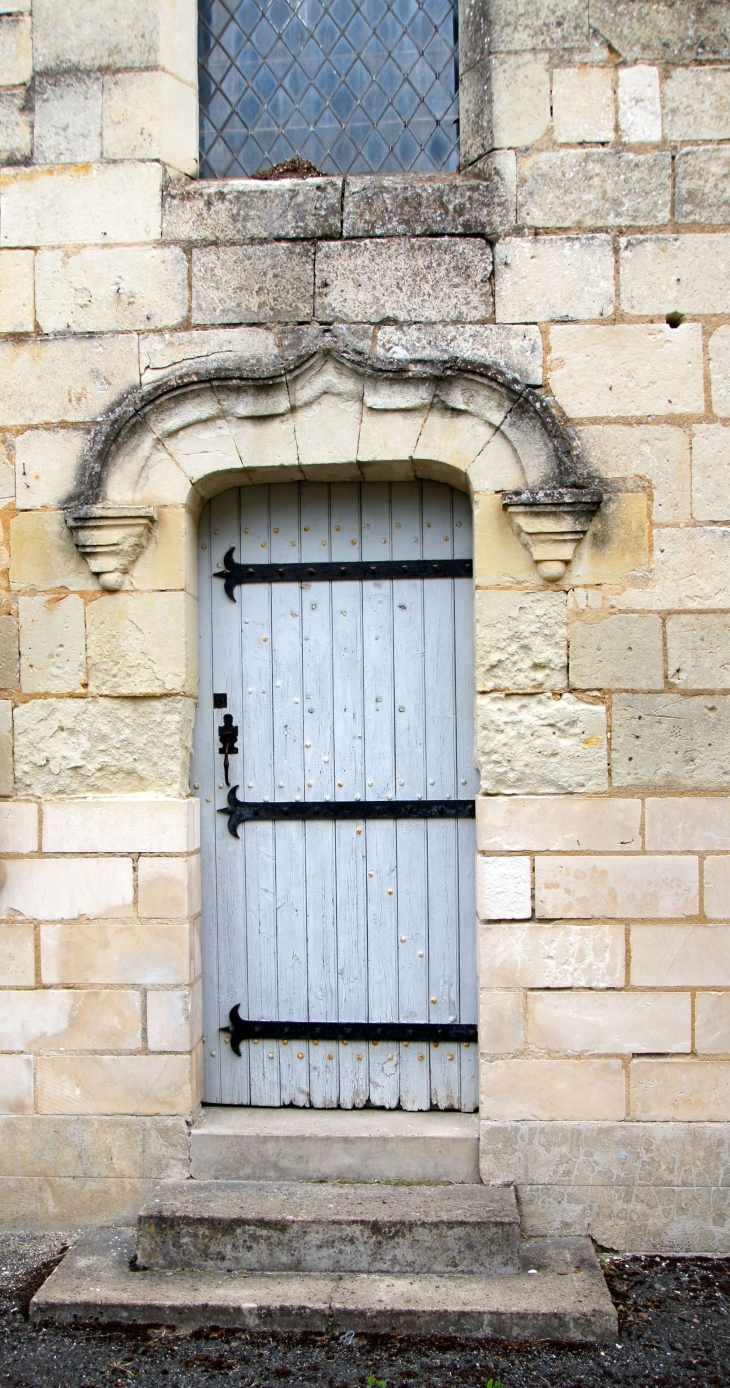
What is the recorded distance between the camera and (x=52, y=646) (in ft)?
11.1

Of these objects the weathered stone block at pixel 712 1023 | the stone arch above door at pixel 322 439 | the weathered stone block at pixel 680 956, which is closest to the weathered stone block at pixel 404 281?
the stone arch above door at pixel 322 439

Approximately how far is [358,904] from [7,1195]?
1.48 m

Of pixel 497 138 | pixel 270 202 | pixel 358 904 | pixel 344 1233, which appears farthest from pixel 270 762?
pixel 497 138

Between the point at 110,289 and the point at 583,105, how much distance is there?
1644mm

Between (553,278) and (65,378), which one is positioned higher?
(553,278)

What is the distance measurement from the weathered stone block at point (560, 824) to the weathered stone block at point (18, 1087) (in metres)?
1.68

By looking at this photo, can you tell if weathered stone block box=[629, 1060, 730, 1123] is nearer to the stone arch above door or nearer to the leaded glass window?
the stone arch above door

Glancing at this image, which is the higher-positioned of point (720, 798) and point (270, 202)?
point (270, 202)

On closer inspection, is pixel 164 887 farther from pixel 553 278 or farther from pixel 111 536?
pixel 553 278

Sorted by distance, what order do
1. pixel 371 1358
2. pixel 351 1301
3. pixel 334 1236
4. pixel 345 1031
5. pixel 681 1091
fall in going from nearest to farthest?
pixel 371 1358 → pixel 351 1301 → pixel 334 1236 → pixel 681 1091 → pixel 345 1031

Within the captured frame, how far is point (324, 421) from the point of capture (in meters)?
3.32

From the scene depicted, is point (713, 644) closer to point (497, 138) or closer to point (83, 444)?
point (497, 138)

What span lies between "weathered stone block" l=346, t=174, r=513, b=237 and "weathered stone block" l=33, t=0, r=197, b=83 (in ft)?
2.65

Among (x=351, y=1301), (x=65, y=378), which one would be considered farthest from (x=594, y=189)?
(x=351, y=1301)
